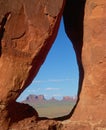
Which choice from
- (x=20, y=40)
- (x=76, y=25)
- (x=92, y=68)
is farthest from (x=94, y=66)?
(x=20, y=40)

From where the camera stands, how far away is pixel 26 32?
11.9m

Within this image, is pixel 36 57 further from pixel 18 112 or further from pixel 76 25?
pixel 76 25

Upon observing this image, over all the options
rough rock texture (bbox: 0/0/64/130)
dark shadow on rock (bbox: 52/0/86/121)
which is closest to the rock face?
rough rock texture (bbox: 0/0/64/130)

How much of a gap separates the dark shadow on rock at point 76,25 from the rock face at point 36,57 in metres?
0.44

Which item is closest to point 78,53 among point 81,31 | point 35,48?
point 81,31

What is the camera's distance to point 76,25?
13703mm

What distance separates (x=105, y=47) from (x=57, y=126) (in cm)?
237

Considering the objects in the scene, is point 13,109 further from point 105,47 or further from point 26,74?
point 105,47

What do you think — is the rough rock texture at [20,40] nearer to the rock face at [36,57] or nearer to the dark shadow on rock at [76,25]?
the rock face at [36,57]

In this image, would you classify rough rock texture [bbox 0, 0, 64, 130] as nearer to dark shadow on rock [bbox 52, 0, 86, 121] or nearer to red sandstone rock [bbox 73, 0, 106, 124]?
red sandstone rock [bbox 73, 0, 106, 124]

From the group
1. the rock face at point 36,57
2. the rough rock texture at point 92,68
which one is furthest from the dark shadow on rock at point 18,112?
the rough rock texture at point 92,68

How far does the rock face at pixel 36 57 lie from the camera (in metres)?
11.8

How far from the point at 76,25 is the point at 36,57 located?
2.21m

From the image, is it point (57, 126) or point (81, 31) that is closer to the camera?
point (57, 126)
